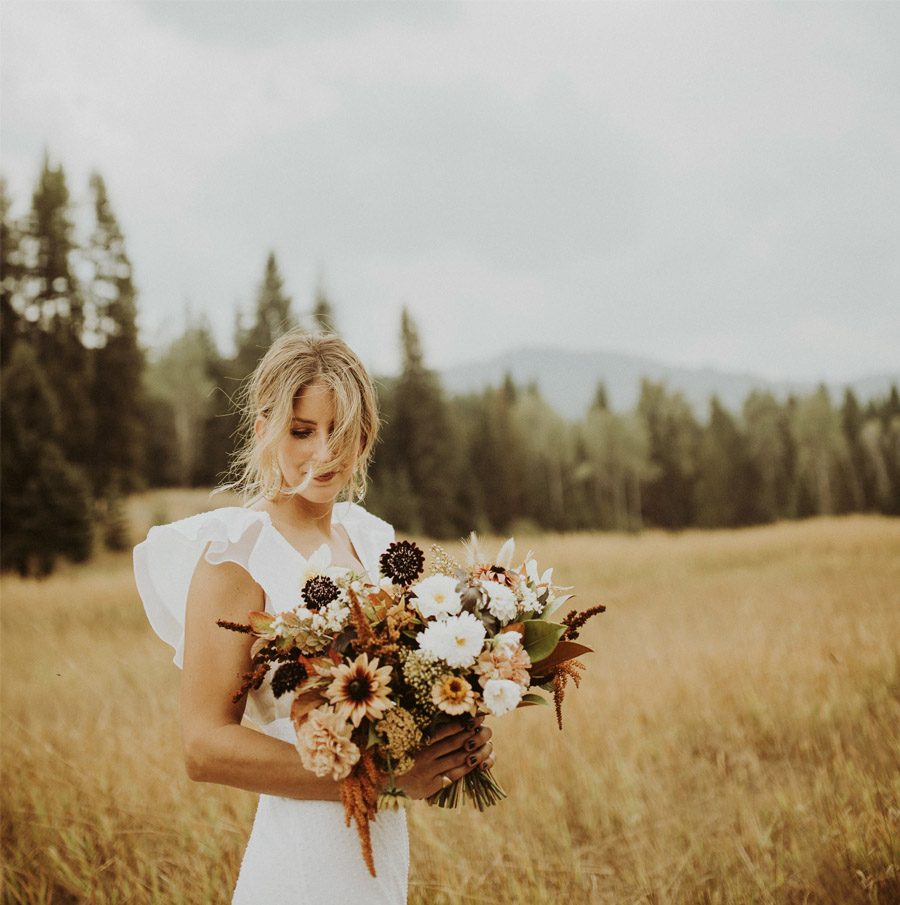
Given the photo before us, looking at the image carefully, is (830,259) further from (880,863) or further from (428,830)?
(428,830)

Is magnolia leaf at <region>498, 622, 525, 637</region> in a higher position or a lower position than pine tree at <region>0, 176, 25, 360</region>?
lower

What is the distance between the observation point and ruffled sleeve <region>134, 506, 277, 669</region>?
166cm

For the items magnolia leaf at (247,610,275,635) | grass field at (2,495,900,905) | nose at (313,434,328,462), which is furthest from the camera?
Result: grass field at (2,495,900,905)

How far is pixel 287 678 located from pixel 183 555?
2.25 feet

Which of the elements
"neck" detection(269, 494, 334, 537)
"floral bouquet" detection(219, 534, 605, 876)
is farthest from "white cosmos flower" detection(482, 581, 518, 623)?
"neck" detection(269, 494, 334, 537)

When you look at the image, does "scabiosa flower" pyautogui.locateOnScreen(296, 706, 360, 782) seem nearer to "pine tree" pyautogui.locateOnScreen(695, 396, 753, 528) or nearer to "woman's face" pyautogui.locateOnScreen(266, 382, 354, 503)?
"woman's face" pyautogui.locateOnScreen(266, 382, 354, 503)

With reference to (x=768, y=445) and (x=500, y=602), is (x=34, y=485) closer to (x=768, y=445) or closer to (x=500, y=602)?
(x=500, y=602)

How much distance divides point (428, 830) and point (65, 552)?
71.2ft

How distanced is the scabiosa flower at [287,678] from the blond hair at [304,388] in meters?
0.57

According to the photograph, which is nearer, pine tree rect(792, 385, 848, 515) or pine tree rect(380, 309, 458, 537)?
pine tree rect(792, 385, 848, 515)

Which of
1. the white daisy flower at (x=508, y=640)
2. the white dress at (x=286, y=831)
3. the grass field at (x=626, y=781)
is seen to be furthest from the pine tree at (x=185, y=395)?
the white daisy flower at (x=508, y=640)

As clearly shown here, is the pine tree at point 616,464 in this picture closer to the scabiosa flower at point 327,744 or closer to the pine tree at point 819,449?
the pine tree at point 819,449

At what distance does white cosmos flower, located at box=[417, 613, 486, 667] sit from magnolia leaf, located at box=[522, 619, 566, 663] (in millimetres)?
204

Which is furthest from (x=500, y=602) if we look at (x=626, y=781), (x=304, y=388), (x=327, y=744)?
(x=626, y=781)
